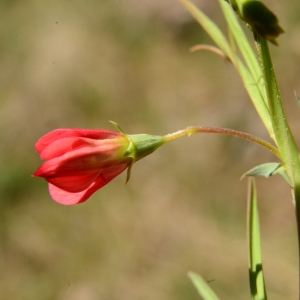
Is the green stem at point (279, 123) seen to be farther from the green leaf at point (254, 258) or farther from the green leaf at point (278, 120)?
the green leaf at point (254, 258)

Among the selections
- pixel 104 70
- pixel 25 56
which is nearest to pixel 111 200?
pixel 104 70

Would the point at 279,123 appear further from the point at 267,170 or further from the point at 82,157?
the point at 82,157

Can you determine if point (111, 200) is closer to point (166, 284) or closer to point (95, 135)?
point (166, 284)

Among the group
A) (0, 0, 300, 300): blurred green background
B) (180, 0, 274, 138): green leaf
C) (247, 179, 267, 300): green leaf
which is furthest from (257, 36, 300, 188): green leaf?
(0, 0, 300, 300): blurred green background

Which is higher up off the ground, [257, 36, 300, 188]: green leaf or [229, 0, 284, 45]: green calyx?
[229, 0, 284, 45]: green calyx

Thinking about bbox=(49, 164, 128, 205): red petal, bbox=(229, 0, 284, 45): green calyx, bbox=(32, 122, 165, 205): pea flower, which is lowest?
bbox=(49, 164, 128, 205): red petal

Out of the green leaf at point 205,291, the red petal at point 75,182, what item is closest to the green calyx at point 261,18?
the red petal at point 75,182

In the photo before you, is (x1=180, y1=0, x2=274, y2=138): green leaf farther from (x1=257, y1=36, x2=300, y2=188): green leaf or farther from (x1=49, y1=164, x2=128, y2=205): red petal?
(x1=49, y1=164, x2=128, y2=205): red petal
